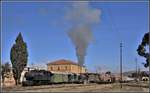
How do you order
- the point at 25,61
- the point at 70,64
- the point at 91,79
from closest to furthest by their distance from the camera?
1. the point at 25,61
2. the point at 91,79
3. the point at 70,64

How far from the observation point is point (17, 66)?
84188 mm

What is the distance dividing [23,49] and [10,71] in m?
6.18

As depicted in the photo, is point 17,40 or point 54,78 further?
point 17,40

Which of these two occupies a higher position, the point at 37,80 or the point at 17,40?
the point at 17,40

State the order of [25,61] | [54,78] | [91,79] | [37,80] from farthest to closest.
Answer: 1. [91,79]
2. [25,61]
3. [54,78]
4. [37,80]

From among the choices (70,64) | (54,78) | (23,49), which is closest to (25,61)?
(23,49)

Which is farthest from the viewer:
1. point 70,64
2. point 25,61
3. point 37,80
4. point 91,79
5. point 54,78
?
point 70,64

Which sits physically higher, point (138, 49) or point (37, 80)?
point (138, 49)

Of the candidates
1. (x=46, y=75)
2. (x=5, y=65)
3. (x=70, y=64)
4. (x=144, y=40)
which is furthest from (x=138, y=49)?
(x=70, y=64)

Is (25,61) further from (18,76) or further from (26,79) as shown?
(26,79)

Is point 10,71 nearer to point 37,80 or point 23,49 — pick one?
point 23,49

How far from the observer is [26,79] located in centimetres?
7062

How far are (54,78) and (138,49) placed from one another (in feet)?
62.7

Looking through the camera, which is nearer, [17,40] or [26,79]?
[26,79]
